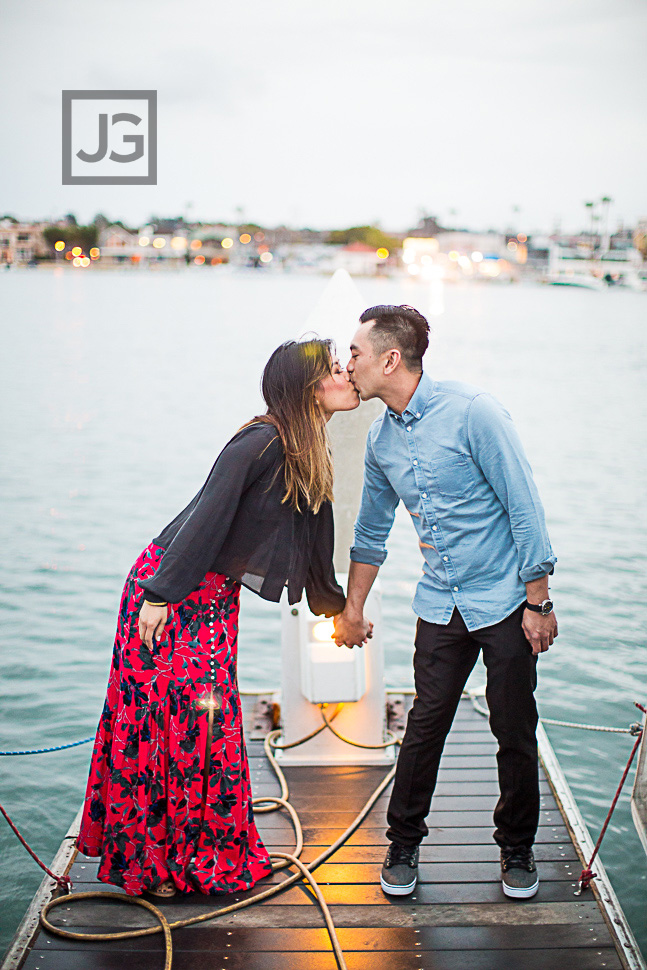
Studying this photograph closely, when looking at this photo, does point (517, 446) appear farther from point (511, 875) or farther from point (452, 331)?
point (452, 331)

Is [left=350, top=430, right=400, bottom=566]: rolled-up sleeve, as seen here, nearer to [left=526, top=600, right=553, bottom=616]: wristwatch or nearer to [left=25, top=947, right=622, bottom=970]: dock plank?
[left=526, top=600, right=553, bottom=616]: wristwatch

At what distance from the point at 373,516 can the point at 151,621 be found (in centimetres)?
77

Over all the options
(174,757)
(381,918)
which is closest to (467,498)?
(174,757)

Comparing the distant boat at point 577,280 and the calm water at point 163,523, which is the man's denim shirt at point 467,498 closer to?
the calm water at point 163,523


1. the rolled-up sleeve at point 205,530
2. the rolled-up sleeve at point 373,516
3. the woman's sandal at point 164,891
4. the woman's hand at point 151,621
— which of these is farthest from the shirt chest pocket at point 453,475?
the woman's sandal at point 164,891

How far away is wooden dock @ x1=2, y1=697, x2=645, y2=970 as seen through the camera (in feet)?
8.32

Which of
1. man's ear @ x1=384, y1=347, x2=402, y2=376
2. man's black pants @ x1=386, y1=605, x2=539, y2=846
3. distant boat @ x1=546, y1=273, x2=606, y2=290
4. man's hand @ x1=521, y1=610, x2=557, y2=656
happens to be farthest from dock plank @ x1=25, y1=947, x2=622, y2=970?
distant boat @ x1=546, y1=273, x2=606, y2=290

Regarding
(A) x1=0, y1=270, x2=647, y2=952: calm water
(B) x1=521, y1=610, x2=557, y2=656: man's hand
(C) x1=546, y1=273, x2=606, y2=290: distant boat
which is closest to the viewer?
(B) x1=521, y1=610, x2=557, y2=656: man's hand

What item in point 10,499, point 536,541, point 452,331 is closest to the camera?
point 536,541

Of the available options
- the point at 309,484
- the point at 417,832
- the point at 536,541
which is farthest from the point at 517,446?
the point at 417,832

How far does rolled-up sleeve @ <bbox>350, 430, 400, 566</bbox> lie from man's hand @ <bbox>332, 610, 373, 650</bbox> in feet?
0.60

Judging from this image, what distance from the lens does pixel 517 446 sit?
8.18ft

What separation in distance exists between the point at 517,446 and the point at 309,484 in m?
0.57

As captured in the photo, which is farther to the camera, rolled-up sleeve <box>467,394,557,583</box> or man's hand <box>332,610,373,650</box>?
man's hand <box>332,610,373,650</box>
